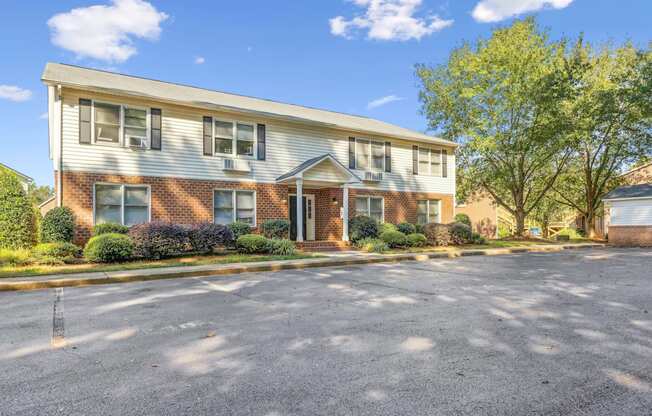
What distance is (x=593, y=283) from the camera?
8.23 metres

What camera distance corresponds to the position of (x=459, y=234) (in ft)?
62.3

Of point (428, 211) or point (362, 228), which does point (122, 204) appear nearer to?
point (362, 228)

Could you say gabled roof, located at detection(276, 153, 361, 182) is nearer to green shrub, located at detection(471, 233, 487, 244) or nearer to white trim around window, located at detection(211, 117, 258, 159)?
white trim around window, located at detection(211, 117, 258, 159)

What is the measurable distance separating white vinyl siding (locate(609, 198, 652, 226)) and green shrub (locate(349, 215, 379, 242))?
14.7 metres

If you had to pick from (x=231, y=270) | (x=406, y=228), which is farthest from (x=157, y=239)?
(x=406, y=228)

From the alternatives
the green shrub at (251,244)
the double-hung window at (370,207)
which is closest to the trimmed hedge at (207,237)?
the green shrub at (251,244)

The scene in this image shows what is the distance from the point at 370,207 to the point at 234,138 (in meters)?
7.37

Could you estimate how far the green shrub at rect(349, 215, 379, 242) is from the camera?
57.6ft

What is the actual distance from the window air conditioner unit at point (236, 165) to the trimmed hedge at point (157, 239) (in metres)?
3.78

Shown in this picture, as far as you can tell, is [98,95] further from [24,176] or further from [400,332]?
[24,176]

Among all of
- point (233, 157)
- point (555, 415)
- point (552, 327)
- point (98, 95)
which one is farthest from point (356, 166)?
point (555, 415)

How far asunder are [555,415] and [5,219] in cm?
1374

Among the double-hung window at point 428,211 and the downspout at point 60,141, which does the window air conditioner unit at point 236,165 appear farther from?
the double-hung window at point 428,211

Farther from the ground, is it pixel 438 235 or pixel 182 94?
pixel 182 94
